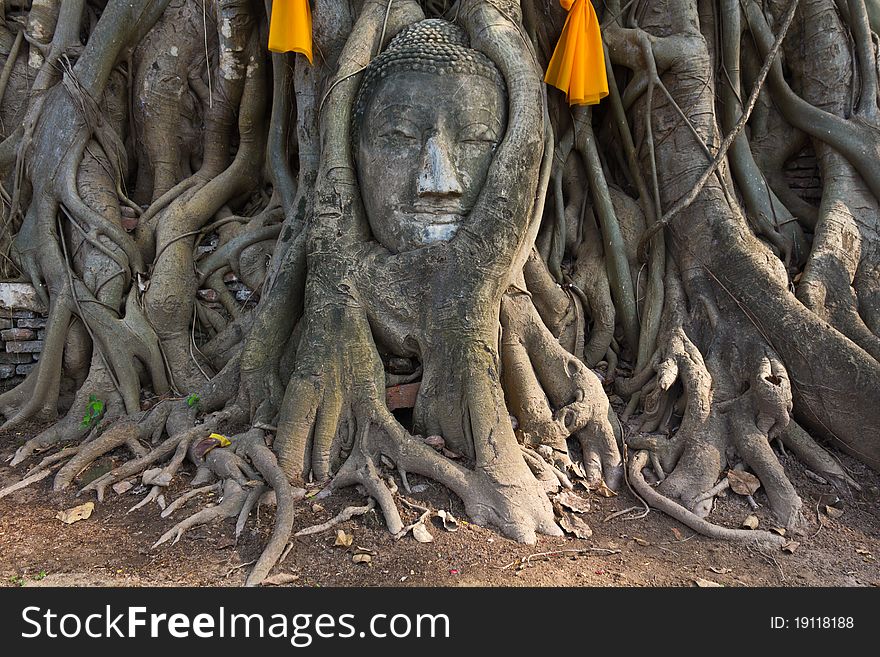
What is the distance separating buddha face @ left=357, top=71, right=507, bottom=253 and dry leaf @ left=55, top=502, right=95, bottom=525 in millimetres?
1912

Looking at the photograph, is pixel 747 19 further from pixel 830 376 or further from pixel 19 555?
pixel 19 555

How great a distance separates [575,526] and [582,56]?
2.84m

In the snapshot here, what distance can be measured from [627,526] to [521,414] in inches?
28.9

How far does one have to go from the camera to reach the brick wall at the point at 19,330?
379 centimetres

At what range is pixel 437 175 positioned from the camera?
114 inches

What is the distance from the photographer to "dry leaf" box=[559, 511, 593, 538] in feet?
8.03

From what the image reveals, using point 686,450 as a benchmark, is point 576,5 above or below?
above

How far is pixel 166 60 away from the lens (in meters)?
4.24

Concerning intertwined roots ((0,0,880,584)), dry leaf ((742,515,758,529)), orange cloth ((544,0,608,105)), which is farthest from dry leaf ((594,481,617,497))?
orange cloth ((544,0,608,105))

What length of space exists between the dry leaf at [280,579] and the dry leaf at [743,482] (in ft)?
6.97

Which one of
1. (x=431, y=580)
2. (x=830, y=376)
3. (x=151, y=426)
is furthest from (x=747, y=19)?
(x=151, y=426)

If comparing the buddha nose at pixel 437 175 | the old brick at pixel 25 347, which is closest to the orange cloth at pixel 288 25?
the buddha nose at pixel 437 175

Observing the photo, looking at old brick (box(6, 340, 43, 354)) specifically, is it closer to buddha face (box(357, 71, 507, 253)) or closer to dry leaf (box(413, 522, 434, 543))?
buddha face (box(357, 71, 507, 253))

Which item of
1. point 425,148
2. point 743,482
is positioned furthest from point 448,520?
point 425,148
